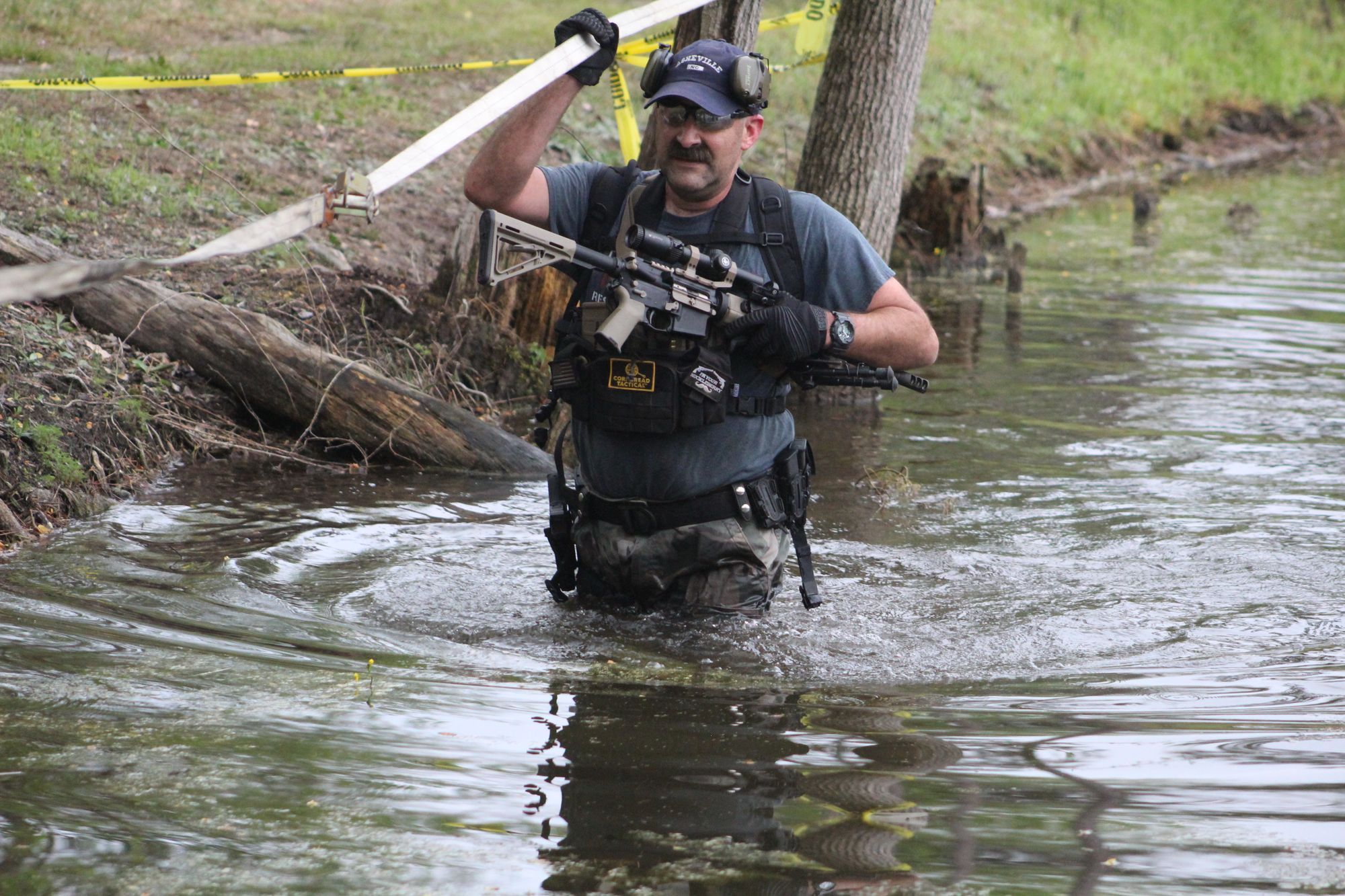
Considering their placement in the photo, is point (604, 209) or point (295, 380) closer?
point (604, 209)

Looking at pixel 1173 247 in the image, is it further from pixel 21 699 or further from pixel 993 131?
pixel 21 699

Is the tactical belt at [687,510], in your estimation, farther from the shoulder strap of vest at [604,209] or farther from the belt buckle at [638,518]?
the shoulder strap of vest at [604,209]

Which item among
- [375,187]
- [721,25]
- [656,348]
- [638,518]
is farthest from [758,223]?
[721,25]

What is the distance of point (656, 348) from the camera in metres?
4.44

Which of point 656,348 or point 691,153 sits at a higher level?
point 691,153

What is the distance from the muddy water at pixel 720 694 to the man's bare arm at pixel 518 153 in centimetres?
147

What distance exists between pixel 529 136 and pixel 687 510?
51.5 inches

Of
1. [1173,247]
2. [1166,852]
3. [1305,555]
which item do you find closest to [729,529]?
[1166,852]

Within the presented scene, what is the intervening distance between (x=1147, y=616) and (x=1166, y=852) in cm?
258

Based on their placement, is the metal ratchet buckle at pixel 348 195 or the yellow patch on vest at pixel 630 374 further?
the yellow patch on vest at pixel 630 374

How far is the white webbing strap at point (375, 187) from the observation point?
2705mm

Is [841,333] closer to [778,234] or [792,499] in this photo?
[778,234]

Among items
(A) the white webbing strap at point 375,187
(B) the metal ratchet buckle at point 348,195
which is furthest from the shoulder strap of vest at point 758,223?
(B) the metal ratchet buckle at point 348,195

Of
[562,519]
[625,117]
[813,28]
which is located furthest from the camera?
[813,28]
